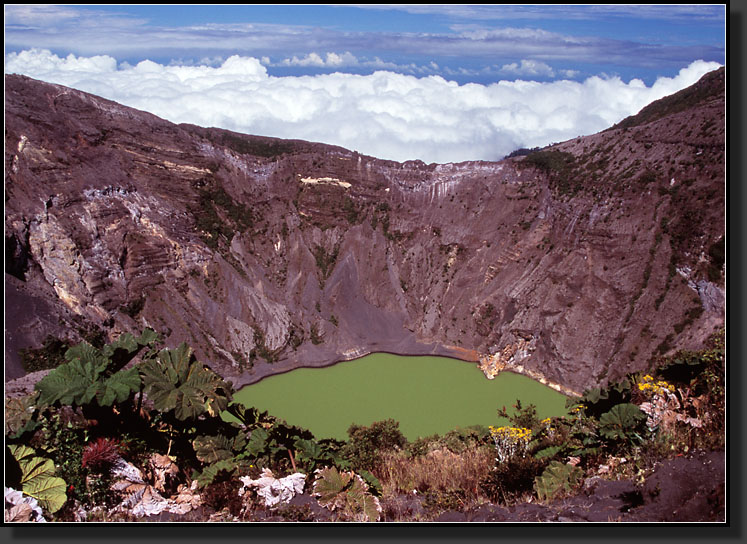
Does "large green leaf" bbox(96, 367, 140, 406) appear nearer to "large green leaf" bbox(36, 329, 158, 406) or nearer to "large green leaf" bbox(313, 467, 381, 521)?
"large green leaf" bbox(36, 329, 158, 406)

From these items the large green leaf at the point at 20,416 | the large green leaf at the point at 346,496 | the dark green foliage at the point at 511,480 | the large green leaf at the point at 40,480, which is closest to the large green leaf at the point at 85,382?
the large green leaf at the point at 20,416

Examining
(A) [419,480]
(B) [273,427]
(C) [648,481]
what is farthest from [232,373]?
(C) [648,481]

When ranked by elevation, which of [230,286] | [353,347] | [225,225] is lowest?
[353,347]

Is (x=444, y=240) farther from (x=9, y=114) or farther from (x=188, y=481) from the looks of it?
(x=188, y=481)

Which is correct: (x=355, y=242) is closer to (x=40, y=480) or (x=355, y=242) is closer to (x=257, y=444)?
(x=257, y=444)

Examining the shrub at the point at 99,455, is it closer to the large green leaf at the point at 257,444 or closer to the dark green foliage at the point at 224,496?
the dark green foliage at the point at 224,496

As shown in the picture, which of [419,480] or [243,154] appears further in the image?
[243,154]

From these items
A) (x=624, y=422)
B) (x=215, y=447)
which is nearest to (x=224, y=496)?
(x=215, y=447)
